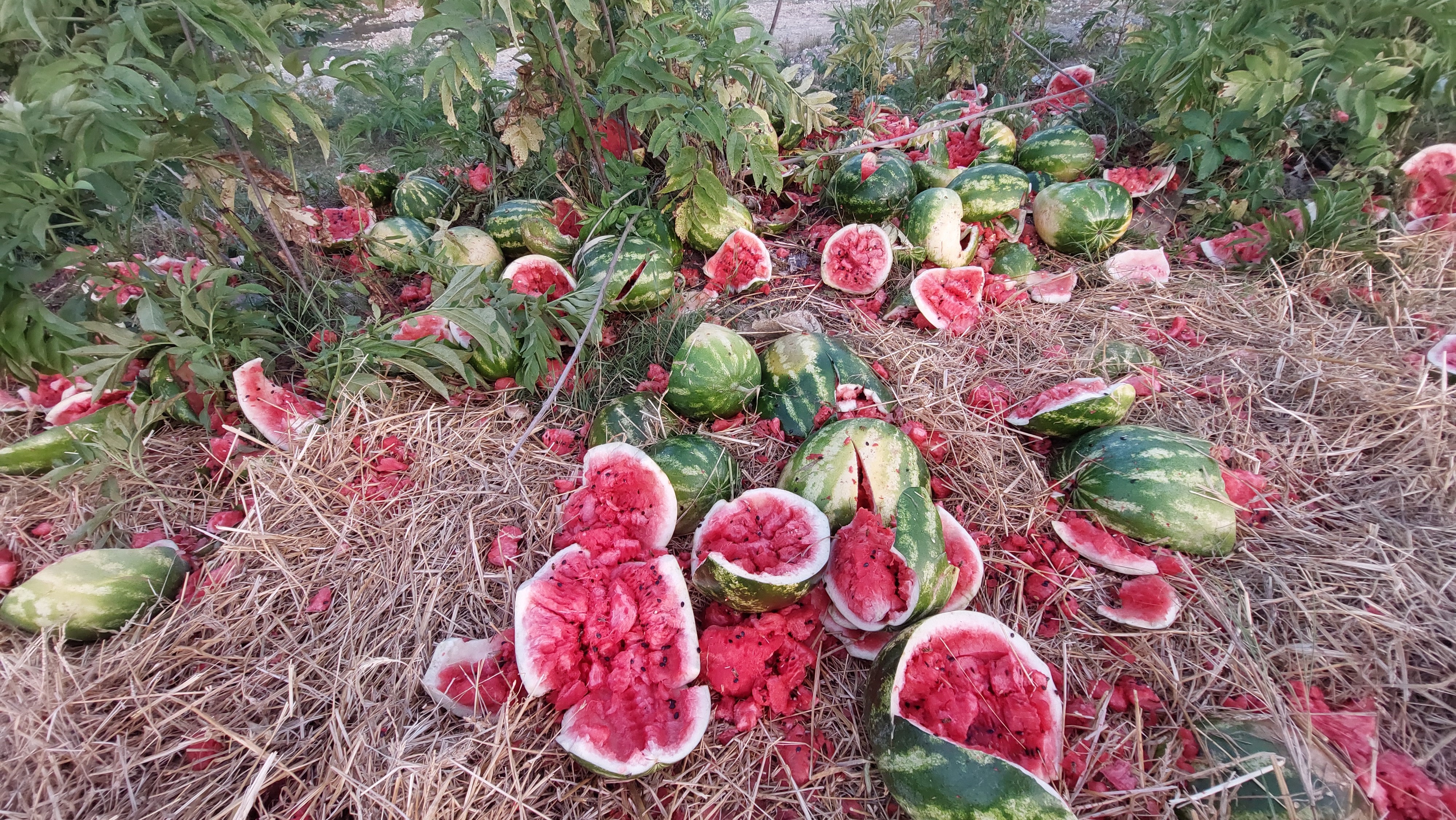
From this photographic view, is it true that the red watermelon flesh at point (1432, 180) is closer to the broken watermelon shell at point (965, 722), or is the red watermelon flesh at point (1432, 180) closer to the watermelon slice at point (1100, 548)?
the watermelon slice at point (1100, 548)

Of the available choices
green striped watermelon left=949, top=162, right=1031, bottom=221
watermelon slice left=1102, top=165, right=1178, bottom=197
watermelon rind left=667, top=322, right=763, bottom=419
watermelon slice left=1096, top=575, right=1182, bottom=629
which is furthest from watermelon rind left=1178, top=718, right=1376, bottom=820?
watermelon slice left=1102, top=165, right=1178, bottom=197

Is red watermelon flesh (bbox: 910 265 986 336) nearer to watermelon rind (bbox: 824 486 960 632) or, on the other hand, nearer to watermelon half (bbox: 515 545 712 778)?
watermelon rind (bbox: 824 486 960 632)

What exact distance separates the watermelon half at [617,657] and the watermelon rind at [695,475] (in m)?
0.34

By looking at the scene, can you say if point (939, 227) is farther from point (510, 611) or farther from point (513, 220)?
point (510, 611)

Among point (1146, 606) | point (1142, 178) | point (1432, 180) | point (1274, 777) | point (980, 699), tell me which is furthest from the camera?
point (1142, 178)

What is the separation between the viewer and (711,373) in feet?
8.14

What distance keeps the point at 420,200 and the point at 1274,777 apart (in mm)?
4763

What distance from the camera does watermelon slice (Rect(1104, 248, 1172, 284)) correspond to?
3.40 metres

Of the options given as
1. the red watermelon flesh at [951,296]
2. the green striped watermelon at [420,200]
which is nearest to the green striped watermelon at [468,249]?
the green striped watermelon at [420,200]

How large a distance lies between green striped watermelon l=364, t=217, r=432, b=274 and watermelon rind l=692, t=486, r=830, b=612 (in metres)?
1.81

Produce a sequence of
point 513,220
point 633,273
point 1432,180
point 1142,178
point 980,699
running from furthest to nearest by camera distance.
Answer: point 1142,178
point 513,220
point 1432,180
point 633,273
point 980,699

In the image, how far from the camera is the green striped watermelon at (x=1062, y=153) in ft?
12.6

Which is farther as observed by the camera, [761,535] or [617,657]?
[761,535]

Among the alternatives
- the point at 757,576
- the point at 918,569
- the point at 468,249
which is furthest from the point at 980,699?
the point at 468,249
